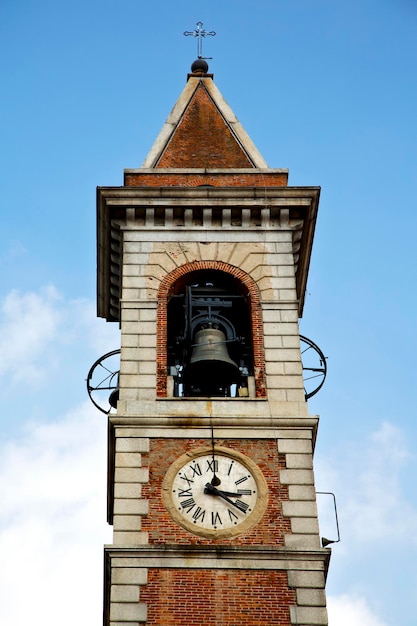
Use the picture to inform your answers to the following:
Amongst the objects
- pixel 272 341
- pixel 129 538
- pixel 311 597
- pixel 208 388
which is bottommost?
pixel 311 597

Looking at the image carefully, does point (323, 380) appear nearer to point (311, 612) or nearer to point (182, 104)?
point (311, 612)

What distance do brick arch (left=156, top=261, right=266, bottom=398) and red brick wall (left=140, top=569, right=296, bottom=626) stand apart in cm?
423

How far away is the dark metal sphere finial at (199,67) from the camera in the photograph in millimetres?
36031

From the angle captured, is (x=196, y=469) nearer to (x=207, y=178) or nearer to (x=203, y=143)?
(x=207, y=178)

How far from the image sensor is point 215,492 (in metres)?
25.7

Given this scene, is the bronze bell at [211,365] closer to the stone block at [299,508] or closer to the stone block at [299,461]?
the stone block at [299,461]

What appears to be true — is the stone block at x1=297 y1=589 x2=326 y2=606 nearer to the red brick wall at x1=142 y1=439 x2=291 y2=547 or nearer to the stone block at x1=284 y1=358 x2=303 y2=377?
the red brick wall at x1=142 y1=439 x2=291 y2=547

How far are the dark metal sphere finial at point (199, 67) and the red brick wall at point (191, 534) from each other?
12.9 m

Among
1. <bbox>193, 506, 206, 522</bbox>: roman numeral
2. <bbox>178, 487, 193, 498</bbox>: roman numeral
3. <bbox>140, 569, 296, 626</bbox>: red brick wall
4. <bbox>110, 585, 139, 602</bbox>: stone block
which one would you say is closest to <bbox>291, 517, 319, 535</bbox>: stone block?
<bbox>140, 569, 296, 626</bbox>: red brick wall

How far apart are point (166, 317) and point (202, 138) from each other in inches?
242

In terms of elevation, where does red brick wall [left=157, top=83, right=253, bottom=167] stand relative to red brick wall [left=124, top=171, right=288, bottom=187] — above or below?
above

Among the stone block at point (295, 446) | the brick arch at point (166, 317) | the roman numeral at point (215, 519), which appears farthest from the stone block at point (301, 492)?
the brick arch at point (166, 317)

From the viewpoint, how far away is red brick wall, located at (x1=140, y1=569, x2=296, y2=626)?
2389cm

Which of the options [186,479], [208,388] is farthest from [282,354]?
[186,479]
